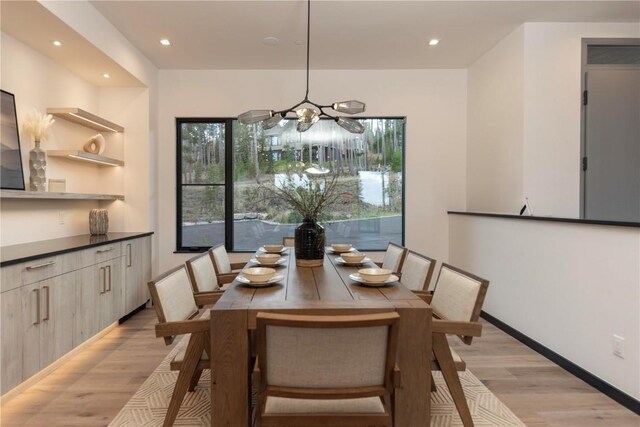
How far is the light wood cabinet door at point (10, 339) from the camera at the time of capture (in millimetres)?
2230

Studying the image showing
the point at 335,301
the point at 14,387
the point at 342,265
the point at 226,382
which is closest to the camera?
the point at 226,382

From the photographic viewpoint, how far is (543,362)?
2.99 metres

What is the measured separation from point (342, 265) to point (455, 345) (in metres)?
Answer: 1.42

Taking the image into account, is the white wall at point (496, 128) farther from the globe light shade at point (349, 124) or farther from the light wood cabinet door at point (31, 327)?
the light wood cabinet door at point (31, 327)

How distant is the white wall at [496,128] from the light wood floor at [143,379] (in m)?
1.65

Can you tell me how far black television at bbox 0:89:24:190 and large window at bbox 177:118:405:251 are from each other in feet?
6.59

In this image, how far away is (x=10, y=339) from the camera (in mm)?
2291

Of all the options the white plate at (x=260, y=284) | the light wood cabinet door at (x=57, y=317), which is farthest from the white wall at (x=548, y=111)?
the light wood cabinet door at (x=57, y=317)

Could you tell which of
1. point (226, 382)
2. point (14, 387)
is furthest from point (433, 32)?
point (14, 387)

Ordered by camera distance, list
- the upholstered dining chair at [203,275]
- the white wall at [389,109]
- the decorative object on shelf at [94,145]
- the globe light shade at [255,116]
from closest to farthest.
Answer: the upholstered dining chair at [203,275]
the globe light shade at [255,116]
the decorative object on shelf at [94,145]
the white wall at [389,109]

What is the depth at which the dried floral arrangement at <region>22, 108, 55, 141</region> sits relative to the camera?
3078 mm

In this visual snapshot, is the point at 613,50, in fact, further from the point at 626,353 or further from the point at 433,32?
the point at 626,353

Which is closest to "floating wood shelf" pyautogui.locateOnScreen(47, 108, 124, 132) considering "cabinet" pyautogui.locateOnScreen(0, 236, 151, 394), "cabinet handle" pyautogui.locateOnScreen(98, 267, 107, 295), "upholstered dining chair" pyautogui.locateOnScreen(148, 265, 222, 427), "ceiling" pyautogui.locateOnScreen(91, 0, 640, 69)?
"ceiling" pyautogui.locateOnScreen(91, 0, 640, 69)

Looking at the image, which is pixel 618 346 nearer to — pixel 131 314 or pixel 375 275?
pixel 375 275
